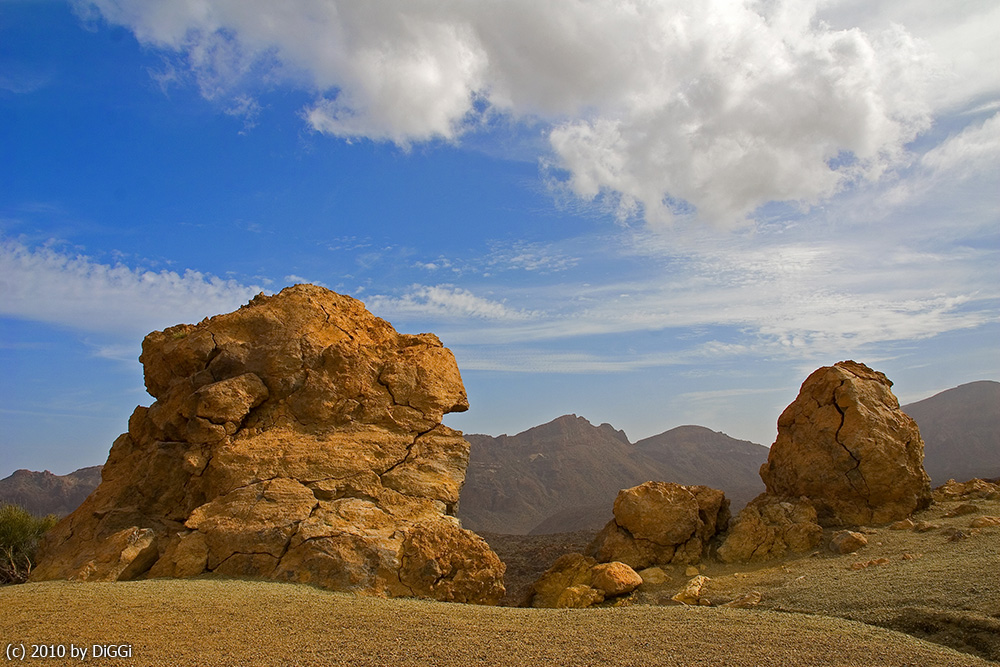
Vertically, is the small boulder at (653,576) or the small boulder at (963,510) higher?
the small boulder at (963,510)

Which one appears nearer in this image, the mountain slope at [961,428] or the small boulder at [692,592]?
the small boulder at [692,592]

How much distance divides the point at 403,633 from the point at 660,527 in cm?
852

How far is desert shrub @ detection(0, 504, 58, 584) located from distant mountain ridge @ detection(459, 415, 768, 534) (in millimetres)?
36199

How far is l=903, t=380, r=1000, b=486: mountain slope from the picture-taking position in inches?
2714

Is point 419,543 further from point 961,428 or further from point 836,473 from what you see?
point 961,428

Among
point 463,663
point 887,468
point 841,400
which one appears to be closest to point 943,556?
point 887,468

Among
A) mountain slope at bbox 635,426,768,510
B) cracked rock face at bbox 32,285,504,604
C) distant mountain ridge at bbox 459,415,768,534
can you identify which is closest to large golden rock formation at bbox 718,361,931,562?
cracked rock face at bbox 32,285,504,604

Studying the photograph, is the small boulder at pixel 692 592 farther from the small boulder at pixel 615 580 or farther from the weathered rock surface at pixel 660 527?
the weathered rock surface at pixel 660 527

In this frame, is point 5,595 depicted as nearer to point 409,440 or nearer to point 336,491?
point 336,491

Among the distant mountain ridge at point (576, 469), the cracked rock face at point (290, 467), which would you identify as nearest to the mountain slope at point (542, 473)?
the distant mountain ridge at point (576, 469)

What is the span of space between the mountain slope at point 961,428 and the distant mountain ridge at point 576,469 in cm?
2019

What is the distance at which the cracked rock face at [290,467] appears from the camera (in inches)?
378

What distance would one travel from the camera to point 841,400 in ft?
47.7

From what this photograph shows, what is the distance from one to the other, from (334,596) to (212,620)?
5.89 feet
